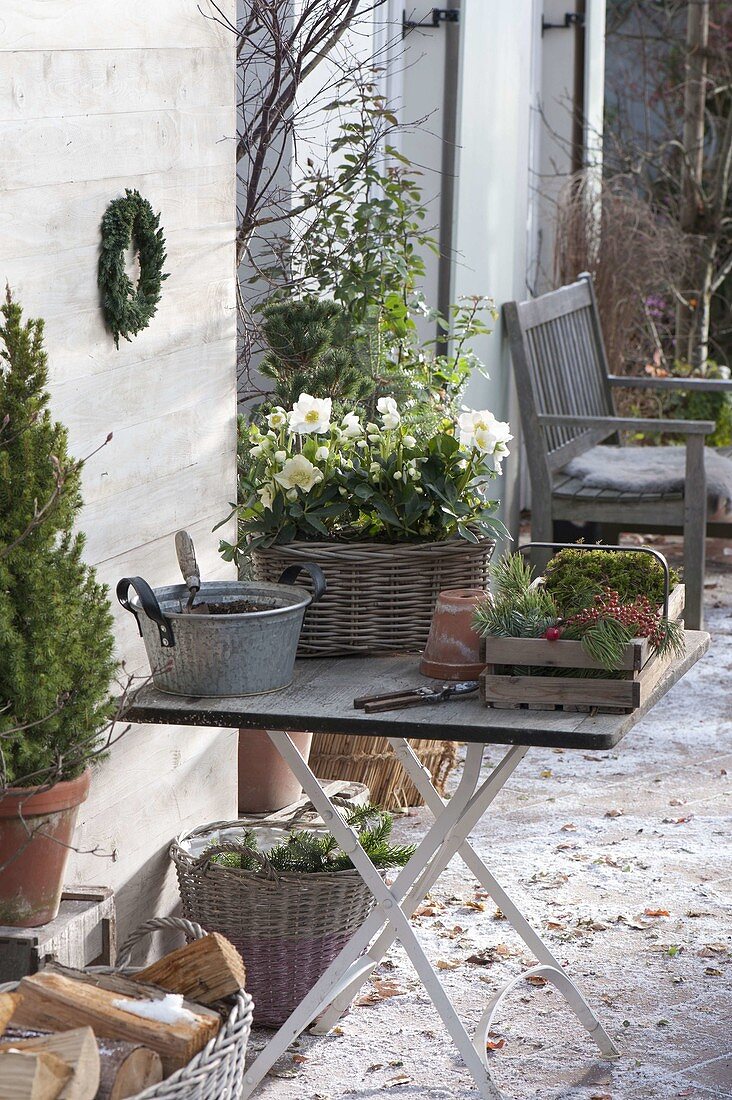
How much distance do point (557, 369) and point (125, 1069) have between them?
5.24 m

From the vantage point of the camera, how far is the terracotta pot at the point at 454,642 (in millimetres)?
2584

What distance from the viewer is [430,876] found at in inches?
113

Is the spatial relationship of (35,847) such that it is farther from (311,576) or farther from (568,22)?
(568,22)

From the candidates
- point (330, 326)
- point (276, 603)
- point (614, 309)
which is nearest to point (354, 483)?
point (276, 603)

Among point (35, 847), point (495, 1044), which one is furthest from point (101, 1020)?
point (495, 1044)

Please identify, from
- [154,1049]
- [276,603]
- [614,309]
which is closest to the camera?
[154,1049]

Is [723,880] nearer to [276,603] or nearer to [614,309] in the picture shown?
[276,603]

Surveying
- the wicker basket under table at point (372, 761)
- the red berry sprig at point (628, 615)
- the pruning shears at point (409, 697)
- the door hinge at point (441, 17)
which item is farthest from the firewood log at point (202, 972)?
the door hinge at point (441, 17)

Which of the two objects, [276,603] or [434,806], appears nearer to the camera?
[276,603]

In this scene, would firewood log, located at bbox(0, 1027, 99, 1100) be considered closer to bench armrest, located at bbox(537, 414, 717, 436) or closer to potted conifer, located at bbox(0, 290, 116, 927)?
potted conifer, located at bbox(0, 290, 116, 927)

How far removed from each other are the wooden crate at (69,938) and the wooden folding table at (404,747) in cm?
32

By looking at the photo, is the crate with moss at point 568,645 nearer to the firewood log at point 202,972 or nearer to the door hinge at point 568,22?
the firewood log at point 202,972

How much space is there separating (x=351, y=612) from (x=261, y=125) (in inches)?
81.3

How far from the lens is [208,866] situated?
2.96m
